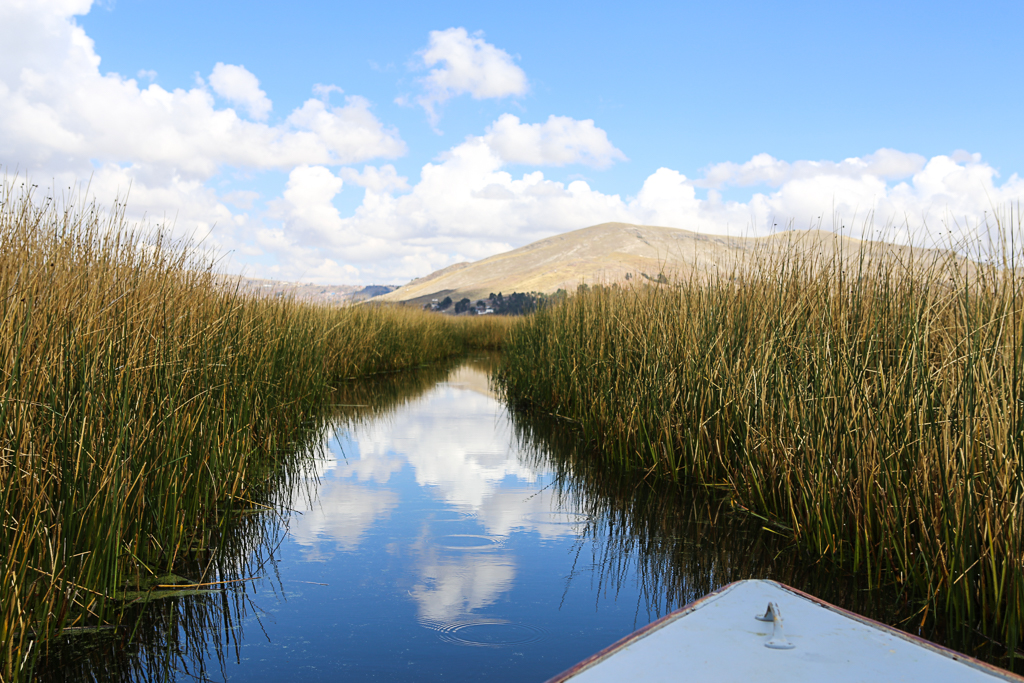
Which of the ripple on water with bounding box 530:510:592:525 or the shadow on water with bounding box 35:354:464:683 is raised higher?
the ripple on water with bounding box 530:510:592:525

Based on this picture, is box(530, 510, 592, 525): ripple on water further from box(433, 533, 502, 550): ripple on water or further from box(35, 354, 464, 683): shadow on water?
box(35, 354, 464, 683): shadow on water

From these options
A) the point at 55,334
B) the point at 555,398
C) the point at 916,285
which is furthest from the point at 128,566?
the point at 555,398

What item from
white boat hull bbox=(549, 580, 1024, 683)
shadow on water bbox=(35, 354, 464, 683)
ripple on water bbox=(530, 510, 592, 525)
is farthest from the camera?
ripple on water bbox=(530, 510, 592, 525)

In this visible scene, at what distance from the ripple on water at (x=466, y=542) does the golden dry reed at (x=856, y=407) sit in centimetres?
135

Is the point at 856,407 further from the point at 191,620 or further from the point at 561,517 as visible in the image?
the point at 191,620

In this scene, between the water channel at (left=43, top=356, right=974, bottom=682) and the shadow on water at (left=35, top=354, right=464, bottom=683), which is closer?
the shadow on water at (left=35, top=354, right=464, bottom=683)

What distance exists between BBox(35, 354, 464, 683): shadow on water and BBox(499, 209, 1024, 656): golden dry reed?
2.38 m

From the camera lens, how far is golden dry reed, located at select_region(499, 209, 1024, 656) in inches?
90.1

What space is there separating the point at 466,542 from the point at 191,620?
4.47 feet

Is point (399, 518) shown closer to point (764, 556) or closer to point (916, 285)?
point (764, 556)

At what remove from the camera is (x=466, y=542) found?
342cm

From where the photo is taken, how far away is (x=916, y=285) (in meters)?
3.56

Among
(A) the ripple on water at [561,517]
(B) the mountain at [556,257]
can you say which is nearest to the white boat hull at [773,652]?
(A) the ripple on water at [561,517]

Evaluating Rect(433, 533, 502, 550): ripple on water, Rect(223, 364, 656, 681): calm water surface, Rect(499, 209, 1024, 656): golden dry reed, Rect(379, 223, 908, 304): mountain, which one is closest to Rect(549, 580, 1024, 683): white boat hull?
Rect(223, 364, 656, 681): calm water surface
